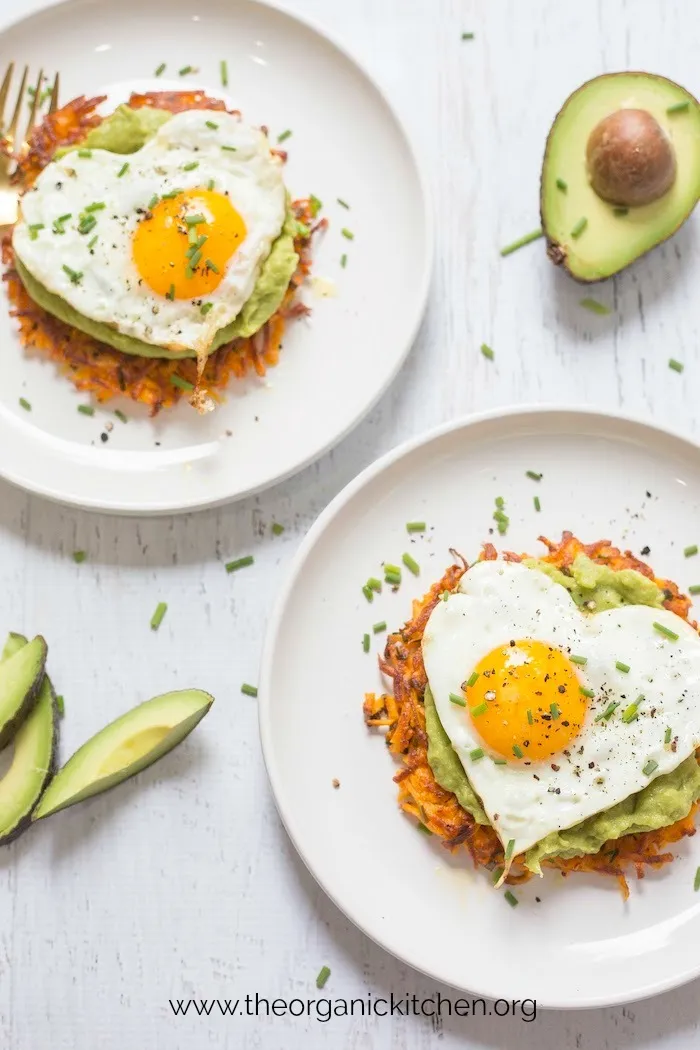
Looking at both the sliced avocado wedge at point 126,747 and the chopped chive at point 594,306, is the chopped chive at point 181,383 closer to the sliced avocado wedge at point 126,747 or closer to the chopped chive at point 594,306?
the sliced avocado wedge at point 126,747

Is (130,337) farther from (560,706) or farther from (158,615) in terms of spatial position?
(560,706)

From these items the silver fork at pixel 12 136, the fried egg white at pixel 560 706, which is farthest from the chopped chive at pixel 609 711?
the silver fork at pixel 12 136

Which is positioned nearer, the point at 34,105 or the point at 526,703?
the point at 526,703

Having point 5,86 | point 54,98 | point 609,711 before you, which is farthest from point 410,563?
point 5,86

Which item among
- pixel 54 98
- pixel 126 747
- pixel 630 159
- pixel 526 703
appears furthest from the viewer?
pixel 54 98

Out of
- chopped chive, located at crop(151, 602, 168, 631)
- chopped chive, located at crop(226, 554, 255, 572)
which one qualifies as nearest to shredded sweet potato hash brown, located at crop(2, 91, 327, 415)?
chopped chive, located at crop(226, 554, 255, 572)

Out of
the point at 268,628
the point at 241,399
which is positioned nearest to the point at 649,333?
the point at 241,399
